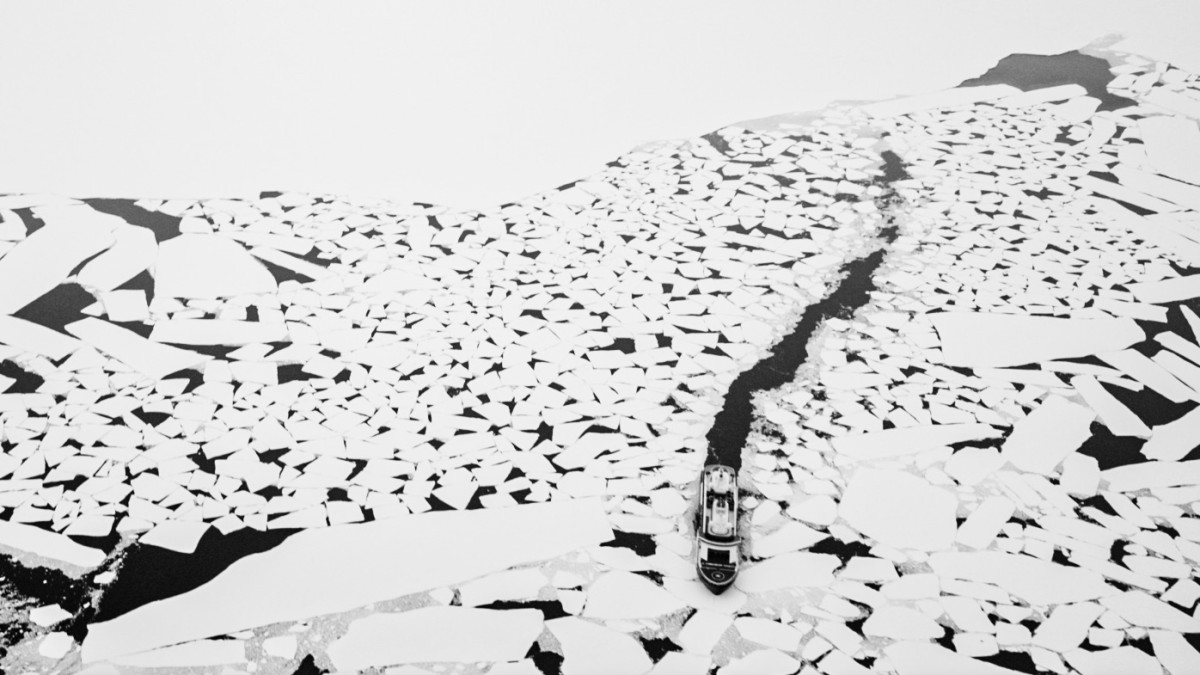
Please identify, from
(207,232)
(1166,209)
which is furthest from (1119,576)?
(207,232)

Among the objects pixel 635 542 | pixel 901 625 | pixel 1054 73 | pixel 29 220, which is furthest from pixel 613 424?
pixel 1054 73

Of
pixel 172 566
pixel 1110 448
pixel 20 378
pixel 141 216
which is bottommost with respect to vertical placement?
pixel 1110 448

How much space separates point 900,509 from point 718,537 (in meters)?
0.42

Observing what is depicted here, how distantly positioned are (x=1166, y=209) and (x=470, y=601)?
2609mm

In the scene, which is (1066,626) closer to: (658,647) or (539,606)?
(658,647)

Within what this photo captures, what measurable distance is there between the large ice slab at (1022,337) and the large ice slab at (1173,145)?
114 centimetres

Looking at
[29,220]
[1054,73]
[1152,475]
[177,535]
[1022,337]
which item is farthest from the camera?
[1054,73]

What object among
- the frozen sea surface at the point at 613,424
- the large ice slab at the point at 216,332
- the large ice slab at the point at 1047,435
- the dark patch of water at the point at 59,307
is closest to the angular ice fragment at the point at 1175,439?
the frozen sea surface at the point at 613,424

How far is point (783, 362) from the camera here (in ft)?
6.74

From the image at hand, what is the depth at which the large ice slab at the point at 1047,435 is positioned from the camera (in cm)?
179

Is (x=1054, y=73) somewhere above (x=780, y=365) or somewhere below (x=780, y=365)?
above

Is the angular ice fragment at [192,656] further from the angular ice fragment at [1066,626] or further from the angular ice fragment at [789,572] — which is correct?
the angular ice fragment at [1066,626]

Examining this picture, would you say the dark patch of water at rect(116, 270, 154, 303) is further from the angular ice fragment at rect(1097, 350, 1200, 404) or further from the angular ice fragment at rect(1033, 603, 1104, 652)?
the angular ice fragment at rect(1097, 350, 1200, 404)

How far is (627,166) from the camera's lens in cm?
301
